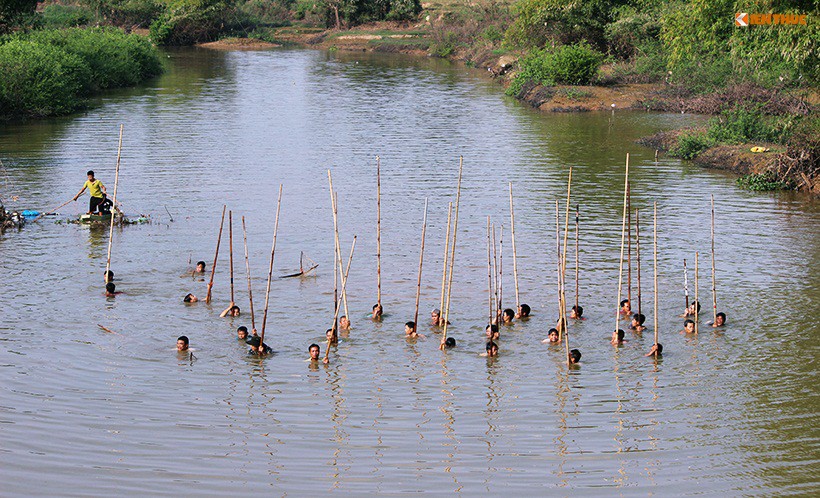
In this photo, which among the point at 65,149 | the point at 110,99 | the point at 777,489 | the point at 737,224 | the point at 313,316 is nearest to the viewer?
the point at 777,489

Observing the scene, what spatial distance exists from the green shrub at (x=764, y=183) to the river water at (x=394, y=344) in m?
0.64

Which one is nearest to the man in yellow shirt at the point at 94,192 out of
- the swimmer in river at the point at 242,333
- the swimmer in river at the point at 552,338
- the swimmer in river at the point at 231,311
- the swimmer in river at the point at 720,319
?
the swimmer in river at the point at 231,311

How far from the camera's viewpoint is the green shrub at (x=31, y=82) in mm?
41656

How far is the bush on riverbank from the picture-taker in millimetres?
42094

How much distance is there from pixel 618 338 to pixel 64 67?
35.9 meters

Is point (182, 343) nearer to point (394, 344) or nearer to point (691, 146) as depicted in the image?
point (394, 344)

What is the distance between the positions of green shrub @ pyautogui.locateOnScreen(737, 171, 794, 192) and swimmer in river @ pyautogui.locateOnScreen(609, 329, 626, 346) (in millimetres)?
13917

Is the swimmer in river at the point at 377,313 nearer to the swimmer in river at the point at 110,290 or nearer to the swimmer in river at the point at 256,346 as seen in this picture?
Answer: the swimmer in river at the point at 256,346

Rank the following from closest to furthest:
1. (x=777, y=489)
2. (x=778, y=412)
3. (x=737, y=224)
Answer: (x=777, y=489) → (x=778, y=412) → (x=737, y=224)

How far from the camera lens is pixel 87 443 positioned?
1396cm

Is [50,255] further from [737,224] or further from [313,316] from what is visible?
[737,224]

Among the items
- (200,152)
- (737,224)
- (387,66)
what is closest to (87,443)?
(737,224)

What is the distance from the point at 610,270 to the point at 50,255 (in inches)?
487

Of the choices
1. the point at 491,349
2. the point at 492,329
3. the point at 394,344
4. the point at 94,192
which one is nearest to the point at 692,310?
the point at 492,329
